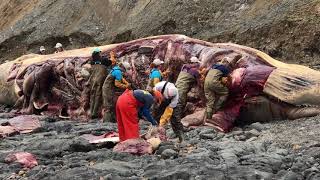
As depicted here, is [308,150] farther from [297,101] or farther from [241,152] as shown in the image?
[297,101]

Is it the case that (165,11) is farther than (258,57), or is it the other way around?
(165,11)

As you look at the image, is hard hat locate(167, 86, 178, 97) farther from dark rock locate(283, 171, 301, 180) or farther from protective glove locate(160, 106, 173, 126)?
dark rock locate(283, 171, 301, 180)

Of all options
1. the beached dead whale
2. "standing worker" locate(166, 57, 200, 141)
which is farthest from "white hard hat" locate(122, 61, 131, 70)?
"standing worker" locate(166, 57, 200, 141)

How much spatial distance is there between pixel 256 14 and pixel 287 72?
8.17 metres

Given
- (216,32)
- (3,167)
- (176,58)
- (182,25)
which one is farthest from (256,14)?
(3,167)

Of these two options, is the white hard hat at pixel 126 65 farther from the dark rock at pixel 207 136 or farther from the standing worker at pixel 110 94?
the dark rock at pixel 207 136

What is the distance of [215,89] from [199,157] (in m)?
4.39

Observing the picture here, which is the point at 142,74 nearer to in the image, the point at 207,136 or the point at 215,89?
the point at 215,89

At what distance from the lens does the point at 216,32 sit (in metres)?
21.4

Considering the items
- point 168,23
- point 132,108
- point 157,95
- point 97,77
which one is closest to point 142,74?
point 97,77

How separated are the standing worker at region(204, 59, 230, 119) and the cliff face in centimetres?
548

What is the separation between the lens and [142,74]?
1620cm

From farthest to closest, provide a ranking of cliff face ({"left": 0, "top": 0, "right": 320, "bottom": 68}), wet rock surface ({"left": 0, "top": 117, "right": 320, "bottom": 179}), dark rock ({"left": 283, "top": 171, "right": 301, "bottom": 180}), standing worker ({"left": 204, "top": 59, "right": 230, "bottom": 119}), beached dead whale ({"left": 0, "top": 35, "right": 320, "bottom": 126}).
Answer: cliff face ({"left": 0, "top": 0, "right": 320, "bottom": 68})
standing worker ({"left": 204, "top": 59, "right": 230, "bottom": 119})
beached dead whale ({"left": 0, "top": 35, "right": 320, "bottom": 126})
wet rock surface ({"left": 0, "top": 117, "right": 320, "bottom": 179})
dark rock ({"left": 283, "top": 171, "right": 301, "bottom": 180})

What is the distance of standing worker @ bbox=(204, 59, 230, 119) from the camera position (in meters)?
13.3
